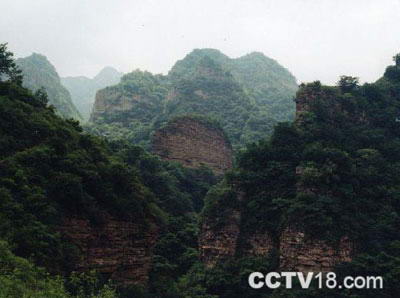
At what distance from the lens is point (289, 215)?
2802cm

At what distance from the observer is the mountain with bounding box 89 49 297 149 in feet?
215

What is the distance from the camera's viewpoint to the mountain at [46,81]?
280 ft

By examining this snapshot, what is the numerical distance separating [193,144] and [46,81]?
157 feet

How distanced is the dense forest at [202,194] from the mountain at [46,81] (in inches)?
1750

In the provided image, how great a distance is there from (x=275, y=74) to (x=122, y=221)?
92108 millimetres

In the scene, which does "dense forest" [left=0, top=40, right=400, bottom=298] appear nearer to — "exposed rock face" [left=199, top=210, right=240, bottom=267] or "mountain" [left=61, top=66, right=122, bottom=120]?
"exposed rock face" [left=199, top=210, right=240, bottom=267]

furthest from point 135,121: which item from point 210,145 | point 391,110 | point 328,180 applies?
point 328,180

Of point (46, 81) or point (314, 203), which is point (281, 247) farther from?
point (46, 81)

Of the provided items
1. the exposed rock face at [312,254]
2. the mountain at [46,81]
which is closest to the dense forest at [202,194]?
the exposed rock face at [312,254]

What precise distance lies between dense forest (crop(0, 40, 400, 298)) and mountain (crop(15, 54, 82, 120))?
44442 millimetres

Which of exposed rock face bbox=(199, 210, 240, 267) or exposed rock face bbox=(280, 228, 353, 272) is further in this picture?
exposed rock face bbox=(199, 210, 240, 267)

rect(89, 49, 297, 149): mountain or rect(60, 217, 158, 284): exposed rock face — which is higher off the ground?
rect(89, 49, 297, 149): mountain

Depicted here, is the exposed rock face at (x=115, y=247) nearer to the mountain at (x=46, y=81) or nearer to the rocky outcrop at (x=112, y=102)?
the rocky outcrop at (x=112, y=102)

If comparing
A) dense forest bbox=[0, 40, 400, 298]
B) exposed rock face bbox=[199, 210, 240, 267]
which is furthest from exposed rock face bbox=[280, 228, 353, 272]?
exposed rock face bbox=[199, 210, 240, 267]
